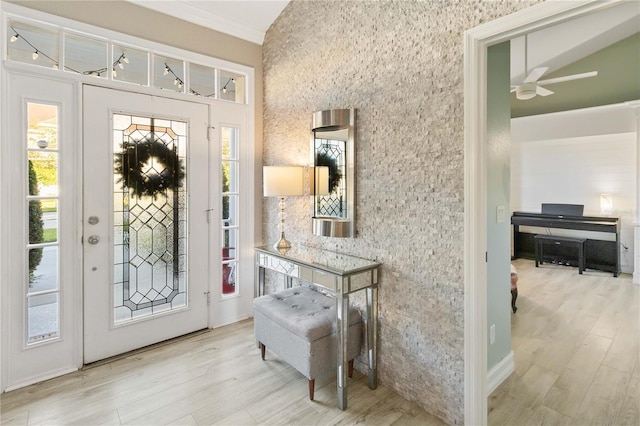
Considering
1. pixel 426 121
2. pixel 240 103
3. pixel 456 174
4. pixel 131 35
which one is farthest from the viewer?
pixel 240 103

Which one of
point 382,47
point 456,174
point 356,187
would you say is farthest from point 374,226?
point 382,47

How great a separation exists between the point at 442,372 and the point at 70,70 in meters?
3.35

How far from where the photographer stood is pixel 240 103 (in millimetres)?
3395

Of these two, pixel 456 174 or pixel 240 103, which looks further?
pixel 240 103

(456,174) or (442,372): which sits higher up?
(456,174)

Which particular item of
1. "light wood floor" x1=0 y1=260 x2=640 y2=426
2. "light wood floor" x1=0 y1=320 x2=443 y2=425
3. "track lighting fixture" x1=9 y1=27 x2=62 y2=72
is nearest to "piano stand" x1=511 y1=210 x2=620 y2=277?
"light wood floor" x1=0 y1=260 x2=640 y2=426

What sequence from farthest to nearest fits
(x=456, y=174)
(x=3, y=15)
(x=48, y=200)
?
(x=48, y=200), (x=3, y=15), (x=456, y=174)

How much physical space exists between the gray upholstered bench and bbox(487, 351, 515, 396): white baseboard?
93cm

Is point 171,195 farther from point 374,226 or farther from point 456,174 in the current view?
point 456,174

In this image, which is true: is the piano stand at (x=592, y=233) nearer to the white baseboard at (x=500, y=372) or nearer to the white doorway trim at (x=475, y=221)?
the white baseboard at (x=500, y=372)

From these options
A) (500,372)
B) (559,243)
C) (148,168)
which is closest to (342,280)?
(500,372)

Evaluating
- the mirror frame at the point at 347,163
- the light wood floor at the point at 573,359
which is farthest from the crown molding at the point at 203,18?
the light wood floor at the point at 573,359

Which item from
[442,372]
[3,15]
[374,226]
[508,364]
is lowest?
[508,364]

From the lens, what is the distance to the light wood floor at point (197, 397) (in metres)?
1.96
